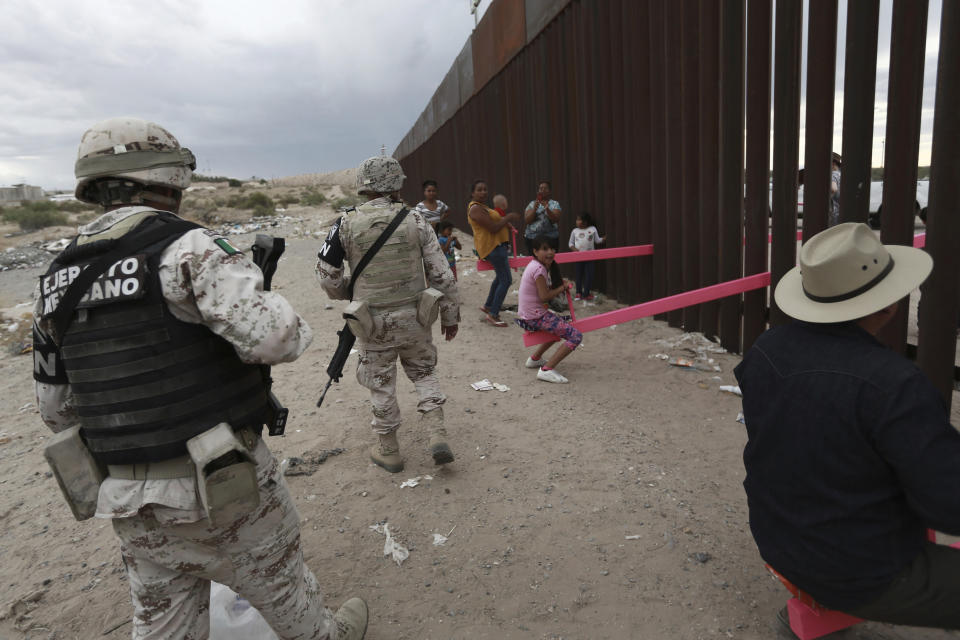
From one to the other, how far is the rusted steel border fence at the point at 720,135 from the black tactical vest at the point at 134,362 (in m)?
3.96

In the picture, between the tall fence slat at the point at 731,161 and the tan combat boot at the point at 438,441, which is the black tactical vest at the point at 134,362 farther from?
the tall fence slat at the point at 731,161

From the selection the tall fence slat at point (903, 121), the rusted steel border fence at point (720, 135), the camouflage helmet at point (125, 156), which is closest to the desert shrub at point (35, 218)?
the rusted steel border fence at point (720, 135)

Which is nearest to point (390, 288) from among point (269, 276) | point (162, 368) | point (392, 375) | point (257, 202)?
point (392, 375)

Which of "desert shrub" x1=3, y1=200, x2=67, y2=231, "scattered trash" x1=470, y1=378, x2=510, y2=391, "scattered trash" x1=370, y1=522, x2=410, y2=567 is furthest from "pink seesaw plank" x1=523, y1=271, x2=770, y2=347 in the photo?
"desert shrub" x1=3, y1=200, x2=67, y2=231

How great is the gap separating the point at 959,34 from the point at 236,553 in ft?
14.0

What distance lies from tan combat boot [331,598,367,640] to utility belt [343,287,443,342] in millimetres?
1490

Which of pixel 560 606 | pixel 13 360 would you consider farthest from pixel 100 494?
pixel 13 360

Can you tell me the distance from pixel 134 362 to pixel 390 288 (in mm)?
1903

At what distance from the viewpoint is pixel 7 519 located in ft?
11.0

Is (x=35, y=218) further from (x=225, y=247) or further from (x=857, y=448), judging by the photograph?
(x=857, y=448)

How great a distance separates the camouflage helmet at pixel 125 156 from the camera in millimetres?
1580

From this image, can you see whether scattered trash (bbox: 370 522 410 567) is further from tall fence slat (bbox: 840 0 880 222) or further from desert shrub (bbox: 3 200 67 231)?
desert shrub (bbox: 3 200 67 231)

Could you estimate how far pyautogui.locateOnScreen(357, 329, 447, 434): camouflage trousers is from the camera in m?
3.44

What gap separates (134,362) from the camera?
1.50 metres
